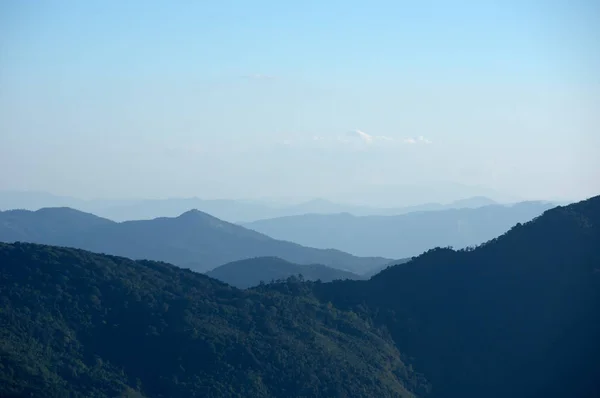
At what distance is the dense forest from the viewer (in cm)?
5097

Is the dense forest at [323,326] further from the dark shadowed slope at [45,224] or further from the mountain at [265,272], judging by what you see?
the dark shadowed slope at [45,224]

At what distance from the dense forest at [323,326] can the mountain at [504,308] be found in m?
0.11

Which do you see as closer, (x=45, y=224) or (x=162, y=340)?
(x=162, y=340)

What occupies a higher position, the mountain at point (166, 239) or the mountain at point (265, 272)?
the mountain at point (166, 239)

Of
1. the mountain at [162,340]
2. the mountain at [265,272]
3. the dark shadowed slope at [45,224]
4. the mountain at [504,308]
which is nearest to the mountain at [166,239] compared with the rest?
the dark shadowed slope at [45,224]

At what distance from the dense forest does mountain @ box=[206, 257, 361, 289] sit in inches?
1336

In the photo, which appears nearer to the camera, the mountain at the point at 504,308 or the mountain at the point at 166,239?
the mountain at the point at 504,308

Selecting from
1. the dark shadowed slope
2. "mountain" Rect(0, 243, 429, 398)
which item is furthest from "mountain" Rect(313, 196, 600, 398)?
the dark shadowed slope

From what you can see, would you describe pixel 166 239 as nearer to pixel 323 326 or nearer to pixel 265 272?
pixel 265 272

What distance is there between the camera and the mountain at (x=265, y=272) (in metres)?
104

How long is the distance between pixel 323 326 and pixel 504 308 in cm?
1409

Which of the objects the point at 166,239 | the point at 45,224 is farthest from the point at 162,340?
the point at 45,224

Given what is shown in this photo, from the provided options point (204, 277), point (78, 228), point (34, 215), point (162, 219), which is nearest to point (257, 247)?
point (162, 219)

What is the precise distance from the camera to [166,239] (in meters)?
174
